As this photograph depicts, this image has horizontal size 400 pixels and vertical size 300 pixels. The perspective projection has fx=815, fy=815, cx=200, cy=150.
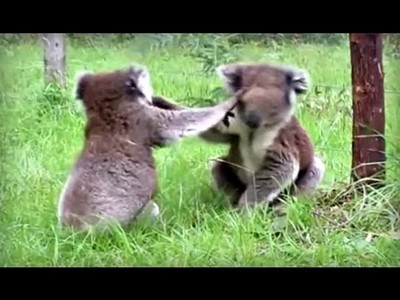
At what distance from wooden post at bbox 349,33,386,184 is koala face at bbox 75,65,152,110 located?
567mm

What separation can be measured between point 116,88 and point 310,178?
1.90 ft

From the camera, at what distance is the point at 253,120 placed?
218 cm

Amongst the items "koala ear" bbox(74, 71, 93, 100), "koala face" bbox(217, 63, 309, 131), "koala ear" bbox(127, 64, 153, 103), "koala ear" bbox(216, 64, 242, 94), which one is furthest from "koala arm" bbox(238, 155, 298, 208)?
"koala ear" bbox(74, 71, 93, 100)

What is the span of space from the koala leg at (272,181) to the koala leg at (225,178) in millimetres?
29

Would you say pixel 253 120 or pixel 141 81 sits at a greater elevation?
pixel 141 81

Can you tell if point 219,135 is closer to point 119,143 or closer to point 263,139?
point 263,139

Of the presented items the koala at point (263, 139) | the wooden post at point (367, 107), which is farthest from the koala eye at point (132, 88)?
the wooden post at point (367, 107)

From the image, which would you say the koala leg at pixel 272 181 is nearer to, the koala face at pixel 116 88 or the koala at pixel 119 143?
the koala at pixel 119 143

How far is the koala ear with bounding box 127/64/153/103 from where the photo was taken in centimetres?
218

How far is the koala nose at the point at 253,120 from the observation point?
2172 millimetres

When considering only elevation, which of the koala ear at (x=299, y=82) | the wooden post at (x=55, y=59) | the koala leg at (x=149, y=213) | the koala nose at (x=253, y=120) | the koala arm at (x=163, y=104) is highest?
the wooden post at (x=55, y=59)

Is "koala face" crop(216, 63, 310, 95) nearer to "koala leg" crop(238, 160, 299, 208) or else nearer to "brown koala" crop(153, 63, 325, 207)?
"brown koala" crop(153, 63, 325, 207)

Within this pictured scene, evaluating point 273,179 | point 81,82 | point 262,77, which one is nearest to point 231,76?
point 262,77
